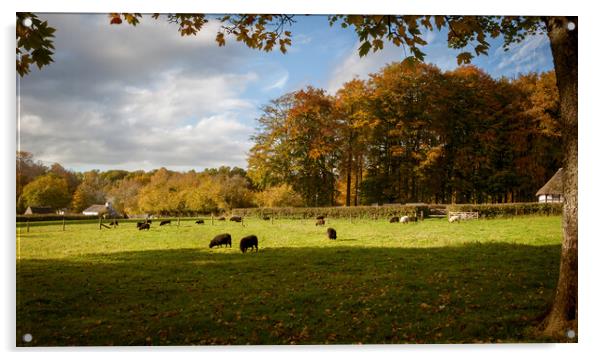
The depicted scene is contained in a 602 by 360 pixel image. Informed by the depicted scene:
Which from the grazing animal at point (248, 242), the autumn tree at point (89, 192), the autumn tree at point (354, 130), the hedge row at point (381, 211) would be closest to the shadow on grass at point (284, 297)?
the grazing animal at point (248, 242)

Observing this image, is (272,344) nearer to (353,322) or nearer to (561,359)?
(353,322)

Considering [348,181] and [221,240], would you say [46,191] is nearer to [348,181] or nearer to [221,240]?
[221,240]

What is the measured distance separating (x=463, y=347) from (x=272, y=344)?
6.53 feet

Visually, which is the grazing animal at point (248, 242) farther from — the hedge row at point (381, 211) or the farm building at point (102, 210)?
the farm building at point (102, 210)

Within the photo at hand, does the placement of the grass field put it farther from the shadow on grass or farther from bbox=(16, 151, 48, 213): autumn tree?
bbox=(16, 151, 48, 213): autumn tree

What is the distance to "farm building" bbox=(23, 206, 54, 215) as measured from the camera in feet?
13.6

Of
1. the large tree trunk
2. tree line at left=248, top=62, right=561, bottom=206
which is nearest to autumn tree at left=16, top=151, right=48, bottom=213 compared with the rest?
tree line at left=248, top=62, right=561, bottom=206

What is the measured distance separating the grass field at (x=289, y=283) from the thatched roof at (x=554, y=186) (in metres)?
0.35

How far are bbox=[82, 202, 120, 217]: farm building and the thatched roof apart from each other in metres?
5.19

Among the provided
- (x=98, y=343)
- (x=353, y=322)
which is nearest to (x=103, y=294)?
(x=98, y=343)

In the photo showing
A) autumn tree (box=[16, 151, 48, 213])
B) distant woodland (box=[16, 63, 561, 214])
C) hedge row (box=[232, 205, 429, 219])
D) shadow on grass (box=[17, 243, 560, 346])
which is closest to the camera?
shadow on grass (box=[17, 243, 560, 346])

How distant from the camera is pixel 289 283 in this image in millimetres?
4203

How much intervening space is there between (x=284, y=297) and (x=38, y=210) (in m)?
2.97

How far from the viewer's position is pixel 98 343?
3746 millimetres
